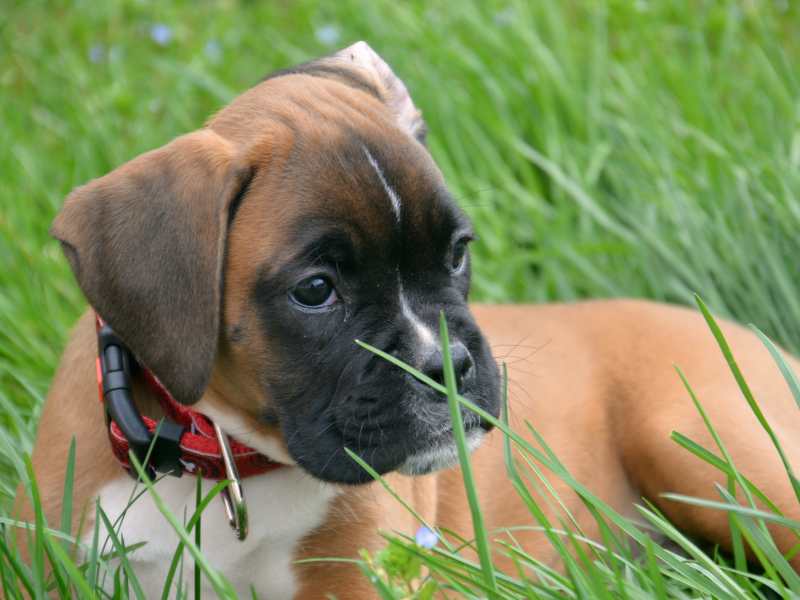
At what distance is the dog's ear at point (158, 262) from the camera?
9.99 feet

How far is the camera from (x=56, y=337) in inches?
200

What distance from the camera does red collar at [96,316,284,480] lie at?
3.16m

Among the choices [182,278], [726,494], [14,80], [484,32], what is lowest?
[14,80]

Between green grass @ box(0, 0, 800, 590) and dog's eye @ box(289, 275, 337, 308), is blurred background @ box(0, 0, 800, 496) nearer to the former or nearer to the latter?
green grass @ box(0, 0, 800, 590)

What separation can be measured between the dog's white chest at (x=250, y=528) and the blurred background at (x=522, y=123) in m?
1.04

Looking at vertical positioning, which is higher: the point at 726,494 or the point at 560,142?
the point at 726,494

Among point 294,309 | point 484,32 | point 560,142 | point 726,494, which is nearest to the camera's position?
point 726,494

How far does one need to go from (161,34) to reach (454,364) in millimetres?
4665

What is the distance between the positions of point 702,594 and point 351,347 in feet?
3.53

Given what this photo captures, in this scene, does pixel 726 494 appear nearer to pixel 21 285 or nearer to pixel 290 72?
pixel 290 72

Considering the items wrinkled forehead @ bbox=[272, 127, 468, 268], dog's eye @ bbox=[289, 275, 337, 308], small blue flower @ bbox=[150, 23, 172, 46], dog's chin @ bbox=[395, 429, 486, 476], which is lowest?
small blue flower @ bbox=[150, 23, 172, 46]

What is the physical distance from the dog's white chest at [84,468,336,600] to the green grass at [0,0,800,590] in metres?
1.03

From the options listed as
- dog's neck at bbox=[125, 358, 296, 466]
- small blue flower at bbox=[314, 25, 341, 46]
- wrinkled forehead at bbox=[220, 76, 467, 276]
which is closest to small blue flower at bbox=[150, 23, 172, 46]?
small blue flower at bbox=[314, 25, 341, 46]

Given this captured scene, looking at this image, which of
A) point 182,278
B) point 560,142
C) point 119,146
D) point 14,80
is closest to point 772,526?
point 182,278
